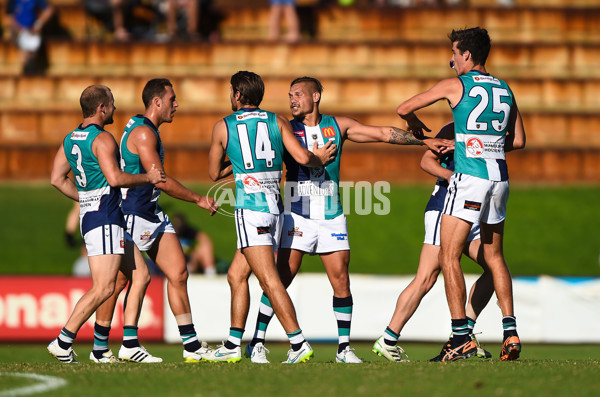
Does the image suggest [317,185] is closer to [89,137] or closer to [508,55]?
[89,137]

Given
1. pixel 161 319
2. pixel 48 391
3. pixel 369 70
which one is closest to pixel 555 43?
pixel 369 70

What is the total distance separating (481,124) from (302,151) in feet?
5.44

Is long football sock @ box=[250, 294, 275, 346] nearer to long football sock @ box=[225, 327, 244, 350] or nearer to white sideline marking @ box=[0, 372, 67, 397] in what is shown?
long football sock @ box=[225, 327, 244, 350]

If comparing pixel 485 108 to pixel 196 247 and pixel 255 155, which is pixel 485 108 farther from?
pixel 196 247

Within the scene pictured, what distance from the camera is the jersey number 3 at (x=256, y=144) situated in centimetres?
802

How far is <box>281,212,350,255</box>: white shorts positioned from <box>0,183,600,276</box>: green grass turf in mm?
7875

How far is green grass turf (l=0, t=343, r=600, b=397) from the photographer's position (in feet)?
20.0

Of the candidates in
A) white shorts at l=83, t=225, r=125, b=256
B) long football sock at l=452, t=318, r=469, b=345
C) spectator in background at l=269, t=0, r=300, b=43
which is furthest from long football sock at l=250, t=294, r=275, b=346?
spectator in background at l=269, t=0, r=300, b=43

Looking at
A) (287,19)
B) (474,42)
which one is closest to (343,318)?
(474,42)

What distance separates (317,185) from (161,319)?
6.04 m

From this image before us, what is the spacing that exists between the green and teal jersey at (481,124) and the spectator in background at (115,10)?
55.0 ft

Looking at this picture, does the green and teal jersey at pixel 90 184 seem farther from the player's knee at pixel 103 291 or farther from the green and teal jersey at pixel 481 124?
the green and teal jersey at pixel 481 124

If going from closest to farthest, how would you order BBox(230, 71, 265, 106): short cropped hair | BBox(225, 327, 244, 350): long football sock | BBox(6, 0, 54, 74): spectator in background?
1. BBox(230, 71, 265, 106): short cropped hair
2. BBox(225, 327, 244, 350): long football sock
3. BBox(6, 0, 54, 74): spectator in background

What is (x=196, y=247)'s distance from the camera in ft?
50.1
